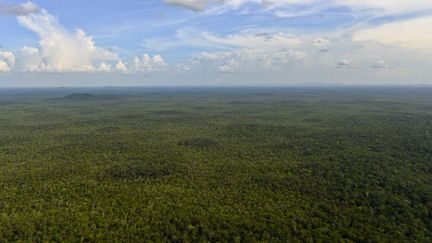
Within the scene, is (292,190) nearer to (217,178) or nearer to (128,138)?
(217,178)

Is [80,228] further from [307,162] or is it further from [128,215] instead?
[307,162]

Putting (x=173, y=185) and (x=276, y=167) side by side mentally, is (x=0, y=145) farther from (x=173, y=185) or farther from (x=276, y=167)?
(x=276, y=167)

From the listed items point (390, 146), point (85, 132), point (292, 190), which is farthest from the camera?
point (85, 132)

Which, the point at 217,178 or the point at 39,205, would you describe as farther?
the point at 217,178

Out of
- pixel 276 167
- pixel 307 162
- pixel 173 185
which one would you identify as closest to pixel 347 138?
pixel 307 162

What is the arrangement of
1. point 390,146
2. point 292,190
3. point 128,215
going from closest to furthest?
point 128,215
point 292,190
point 390,146

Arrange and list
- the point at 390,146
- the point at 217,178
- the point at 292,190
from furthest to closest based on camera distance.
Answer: the point at 390,146 < the point at 217,178 < the point at 292,190

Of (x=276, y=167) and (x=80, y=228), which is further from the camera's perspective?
(x=276, y=167)

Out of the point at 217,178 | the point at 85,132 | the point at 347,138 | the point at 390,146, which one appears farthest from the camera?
the point at 85,132

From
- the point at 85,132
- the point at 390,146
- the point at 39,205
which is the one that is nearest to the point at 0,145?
the point at 85,132
